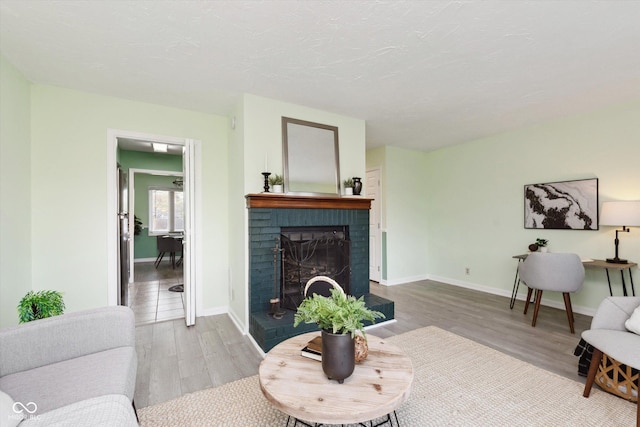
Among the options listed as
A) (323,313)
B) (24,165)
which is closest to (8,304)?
(24,165)

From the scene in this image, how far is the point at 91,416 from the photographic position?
96cm

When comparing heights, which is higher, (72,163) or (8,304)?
(72,163)

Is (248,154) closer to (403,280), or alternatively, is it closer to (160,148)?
(403,280)

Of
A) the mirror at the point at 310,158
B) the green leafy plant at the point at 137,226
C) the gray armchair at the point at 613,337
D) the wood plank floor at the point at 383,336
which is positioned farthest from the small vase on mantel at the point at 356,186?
the green leafy plant at the point at 137,226

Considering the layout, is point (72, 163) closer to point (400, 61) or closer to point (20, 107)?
point (20, 107)

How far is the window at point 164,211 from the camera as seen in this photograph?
752 cm

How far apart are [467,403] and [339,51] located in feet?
8.33

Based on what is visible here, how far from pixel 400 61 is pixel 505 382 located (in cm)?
250

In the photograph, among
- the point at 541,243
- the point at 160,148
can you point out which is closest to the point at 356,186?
the point at 541,243

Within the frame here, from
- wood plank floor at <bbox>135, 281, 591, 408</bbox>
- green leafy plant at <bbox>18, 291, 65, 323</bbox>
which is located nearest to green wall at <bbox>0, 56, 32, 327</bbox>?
green leafy plant at <bbox>18, 291, 65, 323</bbox>

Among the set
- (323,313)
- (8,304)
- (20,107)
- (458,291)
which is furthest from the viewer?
(458,291)

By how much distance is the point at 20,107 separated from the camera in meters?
2.44

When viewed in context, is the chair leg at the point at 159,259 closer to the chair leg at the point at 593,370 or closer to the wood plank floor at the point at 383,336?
the wood plank floor at the point at 383,336

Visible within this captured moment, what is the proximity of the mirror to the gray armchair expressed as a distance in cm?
240
